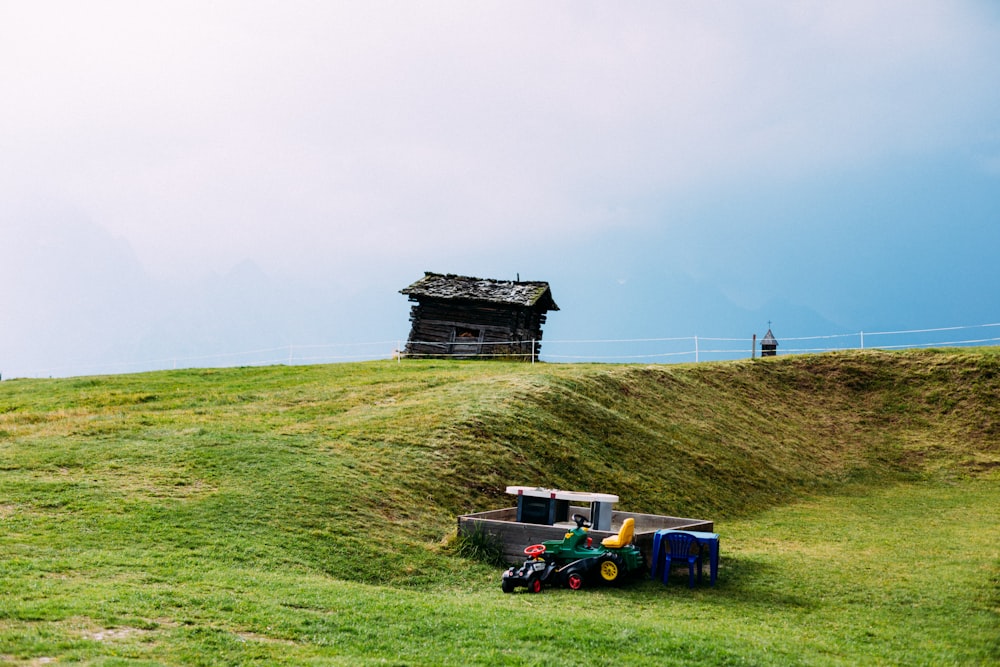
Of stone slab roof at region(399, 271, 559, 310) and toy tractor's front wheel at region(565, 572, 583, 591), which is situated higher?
stone slab roof at region(399, 271, 559, 310)

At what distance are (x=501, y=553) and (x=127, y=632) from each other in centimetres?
850

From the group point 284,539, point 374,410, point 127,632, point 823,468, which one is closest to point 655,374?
point 823,468

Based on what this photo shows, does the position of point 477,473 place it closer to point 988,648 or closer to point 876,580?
point 876,580

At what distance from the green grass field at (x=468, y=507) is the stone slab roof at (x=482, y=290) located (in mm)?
9454

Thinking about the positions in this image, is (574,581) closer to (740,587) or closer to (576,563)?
(576,563)

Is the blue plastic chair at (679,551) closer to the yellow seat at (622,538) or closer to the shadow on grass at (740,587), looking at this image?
the shadow on grass at (740,587)

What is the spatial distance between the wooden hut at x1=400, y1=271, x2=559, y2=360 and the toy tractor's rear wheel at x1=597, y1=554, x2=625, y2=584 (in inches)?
1261

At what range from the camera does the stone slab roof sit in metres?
48.6

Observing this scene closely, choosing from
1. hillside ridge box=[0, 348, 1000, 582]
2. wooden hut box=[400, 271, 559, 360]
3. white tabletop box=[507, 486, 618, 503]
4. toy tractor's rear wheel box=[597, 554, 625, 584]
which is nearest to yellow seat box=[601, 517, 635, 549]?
toy tractor's rear wheel box=[597, 554, 625, 584]

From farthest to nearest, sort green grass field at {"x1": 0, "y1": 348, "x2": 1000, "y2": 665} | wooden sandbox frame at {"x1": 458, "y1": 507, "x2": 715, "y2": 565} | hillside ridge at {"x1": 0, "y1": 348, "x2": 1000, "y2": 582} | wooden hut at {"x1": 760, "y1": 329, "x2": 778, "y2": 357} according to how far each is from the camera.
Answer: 1. wooden hut at {"x1": 760, "y1": 329, "x2": 778, "y2": 357}
2. hillside ridge at {"x1": 0, "y1": 348, "x2": 1000, "y2": 582}
3. wooden sandbox frame at {"x1": 458, "y1": 507, "x2": 715, "y2": 565}
4. green grass field at {"x1": 0, "y1": 348, "x2": 1000, "y2": 665}

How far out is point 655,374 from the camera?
37219 mm

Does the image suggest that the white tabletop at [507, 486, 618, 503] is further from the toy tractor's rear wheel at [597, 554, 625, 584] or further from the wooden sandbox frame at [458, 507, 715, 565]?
the toy tractor's rear wheel at [597, 554, 625, 584]

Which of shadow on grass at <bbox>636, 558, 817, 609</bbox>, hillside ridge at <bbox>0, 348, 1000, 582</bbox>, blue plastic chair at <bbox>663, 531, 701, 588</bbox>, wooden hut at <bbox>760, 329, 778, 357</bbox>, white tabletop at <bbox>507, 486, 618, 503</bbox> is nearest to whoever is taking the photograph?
shadow on grass at <bbox>636, 558, 817, 609</bbox>

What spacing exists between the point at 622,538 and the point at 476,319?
33.8 m
